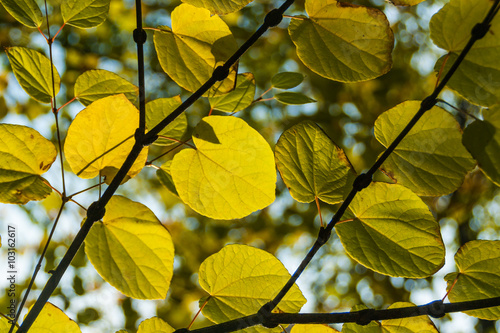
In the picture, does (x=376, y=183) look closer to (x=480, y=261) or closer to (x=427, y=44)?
(x=480, y=261)

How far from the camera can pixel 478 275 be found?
1.30ft

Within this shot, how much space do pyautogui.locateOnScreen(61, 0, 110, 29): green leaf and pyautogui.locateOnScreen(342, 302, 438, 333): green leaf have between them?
1.39 ft

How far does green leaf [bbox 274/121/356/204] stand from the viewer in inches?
14.7

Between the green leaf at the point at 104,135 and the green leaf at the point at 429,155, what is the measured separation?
0.24 m

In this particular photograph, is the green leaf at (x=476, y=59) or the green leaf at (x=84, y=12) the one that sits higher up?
the green leaf at (x=84, y=12)

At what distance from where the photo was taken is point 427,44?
10.2 feet

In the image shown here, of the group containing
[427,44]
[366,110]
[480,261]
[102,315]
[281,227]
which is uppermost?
[427,44]

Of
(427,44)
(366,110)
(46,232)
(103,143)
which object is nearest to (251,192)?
(103,143)

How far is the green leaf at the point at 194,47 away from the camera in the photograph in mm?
374

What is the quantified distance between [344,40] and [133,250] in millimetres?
301

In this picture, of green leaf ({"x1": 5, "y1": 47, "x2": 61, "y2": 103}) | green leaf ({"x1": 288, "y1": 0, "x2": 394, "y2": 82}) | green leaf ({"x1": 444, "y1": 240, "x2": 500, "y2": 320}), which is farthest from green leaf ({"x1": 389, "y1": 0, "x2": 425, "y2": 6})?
green leaf ({"x1": 5, "y1": 47, "x2": 61, "y2": 103})

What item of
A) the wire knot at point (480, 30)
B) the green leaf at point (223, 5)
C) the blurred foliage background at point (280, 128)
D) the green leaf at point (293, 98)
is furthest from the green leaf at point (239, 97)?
the blurred foliage background at point (280, 128)

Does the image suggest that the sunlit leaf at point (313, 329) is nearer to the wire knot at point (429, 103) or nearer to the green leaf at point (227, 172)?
the green leaf at point (227, 172)

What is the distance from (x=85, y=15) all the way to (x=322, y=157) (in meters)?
0.31
